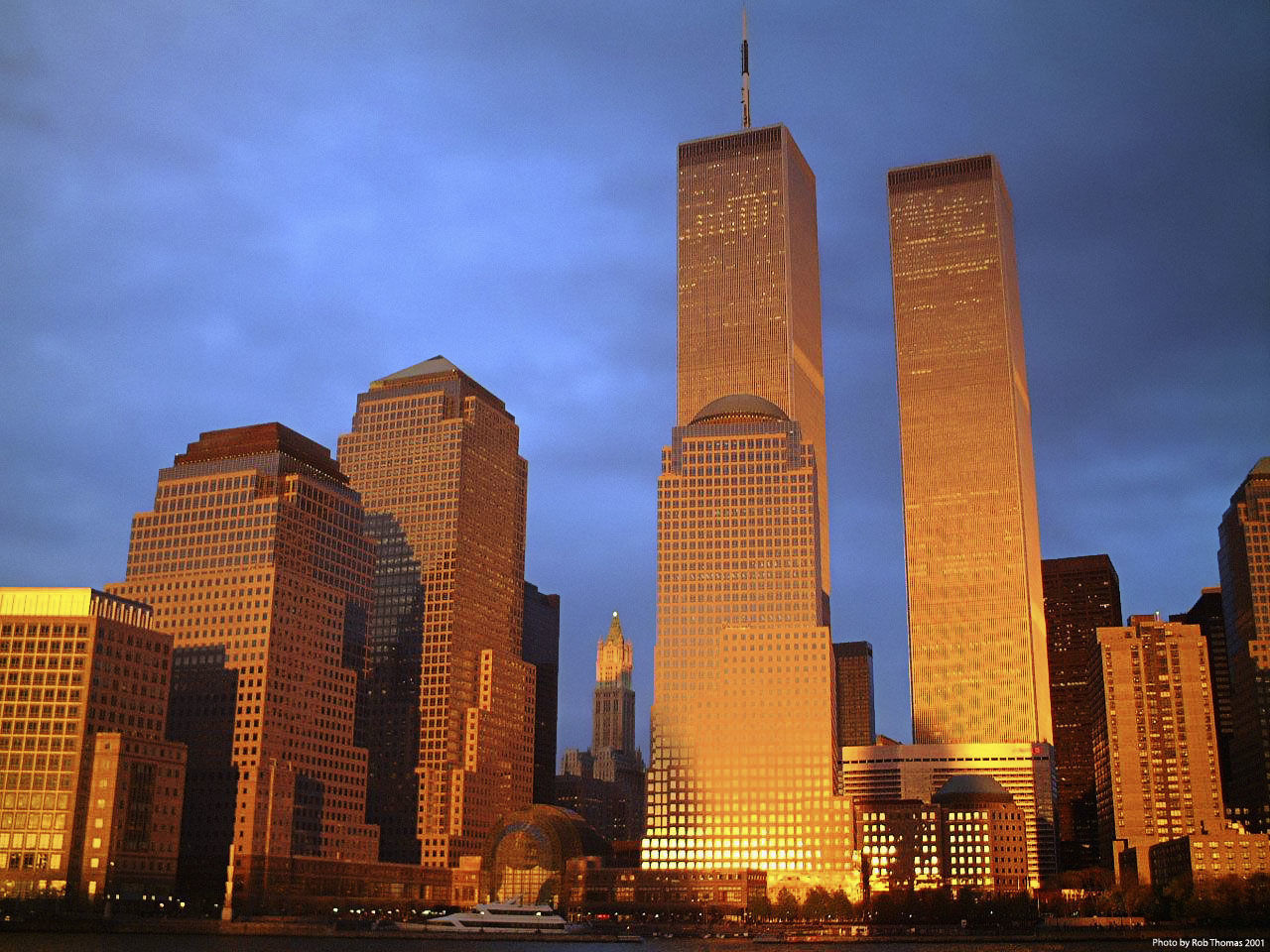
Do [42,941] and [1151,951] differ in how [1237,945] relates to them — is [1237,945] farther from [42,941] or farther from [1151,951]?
[42,941]

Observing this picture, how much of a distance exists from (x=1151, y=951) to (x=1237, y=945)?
20.4 meters

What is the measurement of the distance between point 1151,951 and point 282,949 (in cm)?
11662

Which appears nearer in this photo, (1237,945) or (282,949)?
A: (1237,945)

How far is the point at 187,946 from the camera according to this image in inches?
7603

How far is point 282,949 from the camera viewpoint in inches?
7623

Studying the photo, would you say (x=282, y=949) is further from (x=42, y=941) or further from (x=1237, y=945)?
(x=1237, y=945)

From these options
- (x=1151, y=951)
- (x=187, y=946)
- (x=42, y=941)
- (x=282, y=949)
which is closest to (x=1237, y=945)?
(x=1151, y=951)

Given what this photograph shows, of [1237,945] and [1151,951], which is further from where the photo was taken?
[1151,951]

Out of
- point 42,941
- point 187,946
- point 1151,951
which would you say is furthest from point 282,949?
point 1151,951

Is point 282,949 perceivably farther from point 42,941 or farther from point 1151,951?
point 1151,951

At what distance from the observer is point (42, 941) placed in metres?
190

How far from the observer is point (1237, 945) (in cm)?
17138

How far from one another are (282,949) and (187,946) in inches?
503

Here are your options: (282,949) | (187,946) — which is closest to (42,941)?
(187,946)
